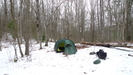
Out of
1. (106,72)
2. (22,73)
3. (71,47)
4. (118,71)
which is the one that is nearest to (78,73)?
(106,72)

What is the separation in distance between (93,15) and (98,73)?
18182mm

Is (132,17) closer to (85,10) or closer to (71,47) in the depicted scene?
(85,10)

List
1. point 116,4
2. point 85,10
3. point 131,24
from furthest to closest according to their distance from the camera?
1. point 85,10
2. point 131,24
3. point 116,4

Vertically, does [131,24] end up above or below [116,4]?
below

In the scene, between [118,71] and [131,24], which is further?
[131,24]

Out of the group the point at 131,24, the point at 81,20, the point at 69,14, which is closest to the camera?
the point at 131,24

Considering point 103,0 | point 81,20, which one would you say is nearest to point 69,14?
point 81,20

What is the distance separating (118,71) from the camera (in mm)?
3701

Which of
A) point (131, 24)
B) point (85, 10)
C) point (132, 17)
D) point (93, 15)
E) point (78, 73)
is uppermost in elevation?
point (85, 10)

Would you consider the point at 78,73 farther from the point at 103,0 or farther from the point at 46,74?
the point at 103,0

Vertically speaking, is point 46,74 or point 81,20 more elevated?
point 81,20

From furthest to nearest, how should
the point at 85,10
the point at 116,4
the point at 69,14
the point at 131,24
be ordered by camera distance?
the point at 85,10 → the point at 69,14 → the point at 131,24 → the point at 116,4

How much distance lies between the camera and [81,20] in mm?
19656

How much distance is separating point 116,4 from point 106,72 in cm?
1507
